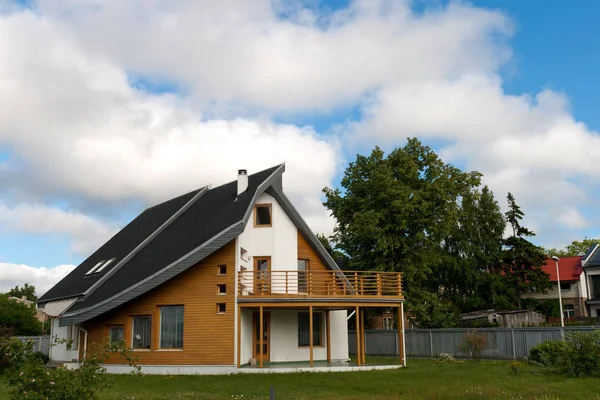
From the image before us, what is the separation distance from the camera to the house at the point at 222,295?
75.0ft

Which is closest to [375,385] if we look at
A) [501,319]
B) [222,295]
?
[222,295]

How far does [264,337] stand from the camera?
2531 cm

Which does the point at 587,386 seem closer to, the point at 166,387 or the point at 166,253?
the point at 166,387

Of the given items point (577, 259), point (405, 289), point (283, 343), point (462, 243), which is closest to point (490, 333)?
point (405, 289)

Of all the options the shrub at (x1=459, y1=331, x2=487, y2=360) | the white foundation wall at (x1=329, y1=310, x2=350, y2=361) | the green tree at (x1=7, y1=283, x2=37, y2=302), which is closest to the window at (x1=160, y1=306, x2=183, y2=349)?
the white foundation wall at (x1=329, y1=310, x2=350, y2=361)

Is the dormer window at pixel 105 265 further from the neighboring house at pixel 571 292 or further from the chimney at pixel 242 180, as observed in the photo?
the neighboring house at pixel 571 292

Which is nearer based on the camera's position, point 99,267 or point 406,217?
point 99,267

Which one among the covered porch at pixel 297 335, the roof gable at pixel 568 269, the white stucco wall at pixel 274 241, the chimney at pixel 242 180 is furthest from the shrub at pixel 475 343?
the roof gable at pixel 568 269

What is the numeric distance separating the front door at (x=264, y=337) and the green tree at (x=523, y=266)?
28805 mm

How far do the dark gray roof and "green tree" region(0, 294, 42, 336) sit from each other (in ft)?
49.9

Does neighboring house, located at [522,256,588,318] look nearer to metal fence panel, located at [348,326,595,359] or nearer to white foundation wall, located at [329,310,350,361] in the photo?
metal fence panel, located at [348,326,595,359]

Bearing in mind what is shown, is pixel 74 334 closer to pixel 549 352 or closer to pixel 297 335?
pixel 297 335

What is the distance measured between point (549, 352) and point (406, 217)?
13814 millimetres

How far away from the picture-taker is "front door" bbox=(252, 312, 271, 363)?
24820 millimetres
